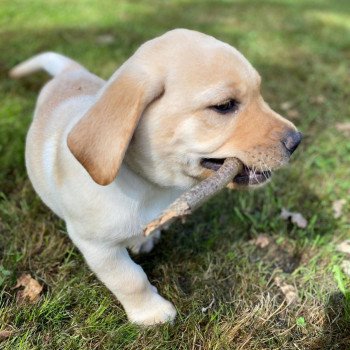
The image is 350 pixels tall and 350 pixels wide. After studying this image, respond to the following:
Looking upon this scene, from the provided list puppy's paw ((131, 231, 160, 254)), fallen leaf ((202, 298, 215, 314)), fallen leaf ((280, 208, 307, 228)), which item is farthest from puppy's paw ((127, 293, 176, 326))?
fallen leaf ((280, 208, 307, 228))

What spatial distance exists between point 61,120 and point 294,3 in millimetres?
7675

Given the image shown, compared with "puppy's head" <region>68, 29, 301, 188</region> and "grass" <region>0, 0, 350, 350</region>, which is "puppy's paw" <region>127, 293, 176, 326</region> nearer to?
"grass" <region>0, 0, 350, 350</region>

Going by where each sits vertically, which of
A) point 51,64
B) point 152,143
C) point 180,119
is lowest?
point 51,64

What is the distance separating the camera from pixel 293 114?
464cm

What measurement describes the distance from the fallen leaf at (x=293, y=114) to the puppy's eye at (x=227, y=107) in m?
2.56

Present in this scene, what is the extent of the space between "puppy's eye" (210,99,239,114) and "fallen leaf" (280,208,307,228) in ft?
4.26

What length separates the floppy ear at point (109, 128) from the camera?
6.35 ft

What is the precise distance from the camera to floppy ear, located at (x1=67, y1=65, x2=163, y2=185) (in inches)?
76.2

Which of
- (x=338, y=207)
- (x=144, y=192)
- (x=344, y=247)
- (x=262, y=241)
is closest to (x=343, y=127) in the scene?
(x=338, y=207)

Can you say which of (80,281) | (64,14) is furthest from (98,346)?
(64,14)

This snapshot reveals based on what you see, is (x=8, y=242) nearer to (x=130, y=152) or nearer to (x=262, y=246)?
(x=130, y=152)

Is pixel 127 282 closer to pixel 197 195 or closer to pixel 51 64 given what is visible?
pixel 197 195

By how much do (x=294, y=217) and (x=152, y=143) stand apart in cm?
148

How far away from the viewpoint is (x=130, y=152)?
2.16m
